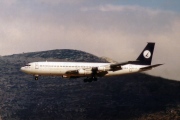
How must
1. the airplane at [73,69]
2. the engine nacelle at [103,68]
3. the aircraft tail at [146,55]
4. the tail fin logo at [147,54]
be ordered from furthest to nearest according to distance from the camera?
the tail fin logo at [147,54]
the aircraft tail at [146,55]
the engine nacelle at [103,68]
the airplane at [73,69]

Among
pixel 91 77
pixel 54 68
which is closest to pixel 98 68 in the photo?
pixel 91 77

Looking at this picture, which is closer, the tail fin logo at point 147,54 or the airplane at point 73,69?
the airplane at point 73,69

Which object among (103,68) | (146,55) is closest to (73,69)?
(103,68)

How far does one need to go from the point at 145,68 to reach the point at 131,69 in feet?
25.4

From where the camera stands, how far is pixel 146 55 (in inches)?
6447

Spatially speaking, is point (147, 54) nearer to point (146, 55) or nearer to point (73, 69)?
point (146, 55)

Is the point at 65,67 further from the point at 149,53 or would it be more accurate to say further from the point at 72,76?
the point at 149,53

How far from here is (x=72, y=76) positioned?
14462 cm

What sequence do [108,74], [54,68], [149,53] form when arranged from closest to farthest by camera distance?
[54,68]
[108,74]
[149,53]

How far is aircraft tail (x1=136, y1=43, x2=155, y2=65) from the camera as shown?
529 ft

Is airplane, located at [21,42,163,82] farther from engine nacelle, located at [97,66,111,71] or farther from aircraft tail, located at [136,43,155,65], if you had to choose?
aircraft tail, located at [136,43,155,65]

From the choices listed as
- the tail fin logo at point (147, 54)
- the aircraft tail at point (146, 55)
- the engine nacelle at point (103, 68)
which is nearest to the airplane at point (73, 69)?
the engine nacelle at point (103, 68)

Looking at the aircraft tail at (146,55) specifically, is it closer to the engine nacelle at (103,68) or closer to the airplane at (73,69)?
the airplane at (73,69)

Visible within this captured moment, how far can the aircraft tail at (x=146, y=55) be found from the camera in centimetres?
16125
